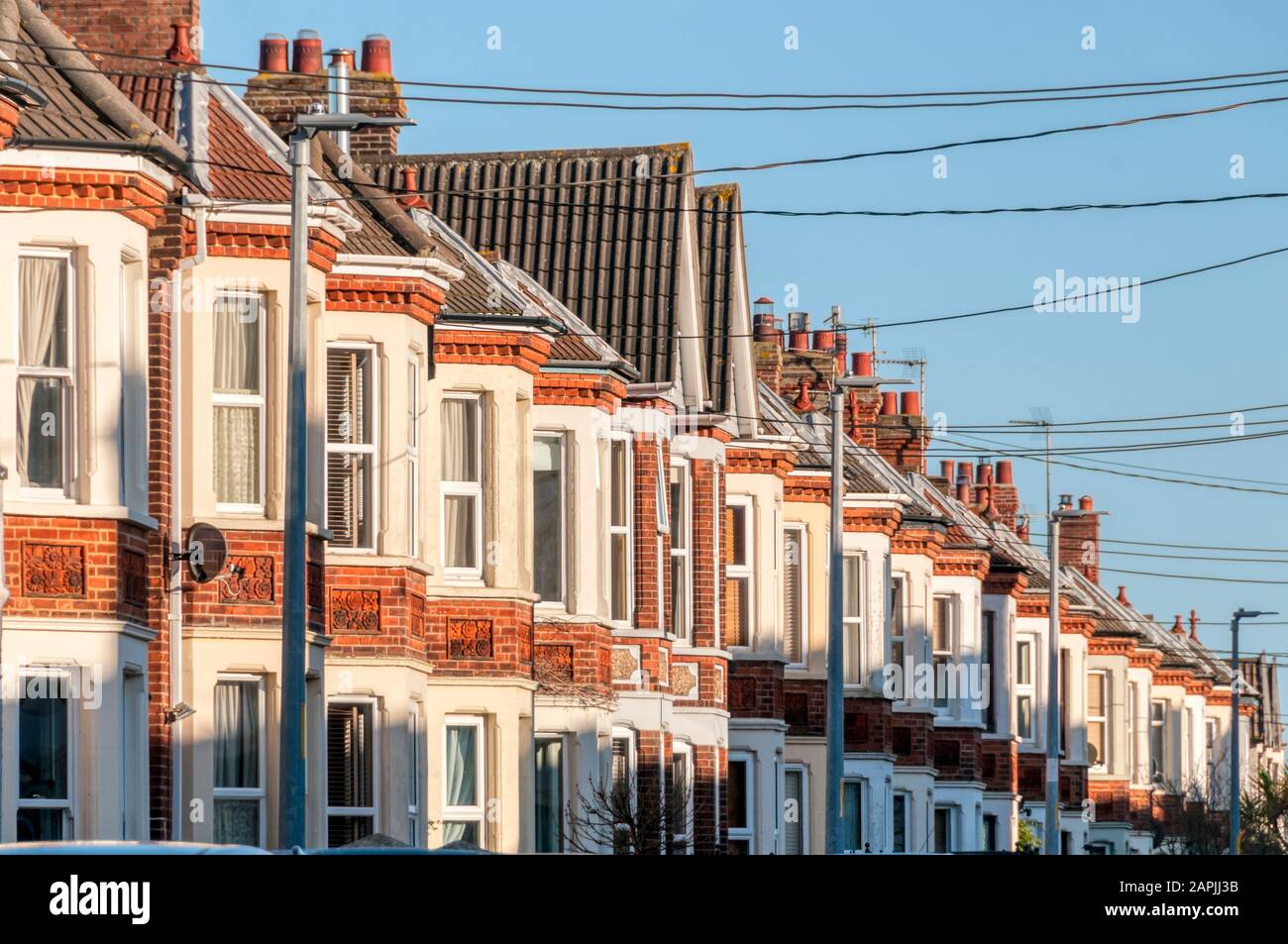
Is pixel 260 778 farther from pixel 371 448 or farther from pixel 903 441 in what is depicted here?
pixel 903 441

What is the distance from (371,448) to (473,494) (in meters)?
3.23

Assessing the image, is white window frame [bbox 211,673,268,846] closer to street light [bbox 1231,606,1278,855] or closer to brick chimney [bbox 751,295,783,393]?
brick chimney [bbox 751,295,783,393]

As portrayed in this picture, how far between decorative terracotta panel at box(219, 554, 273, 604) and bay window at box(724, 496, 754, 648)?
1806 cm

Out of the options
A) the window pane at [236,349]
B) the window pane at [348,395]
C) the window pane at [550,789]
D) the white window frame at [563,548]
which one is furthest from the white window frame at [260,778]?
the white window frame at [563,548]

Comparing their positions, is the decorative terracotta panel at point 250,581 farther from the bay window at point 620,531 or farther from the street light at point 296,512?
the bay window at point 620,531

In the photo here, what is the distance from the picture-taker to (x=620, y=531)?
3412 cm

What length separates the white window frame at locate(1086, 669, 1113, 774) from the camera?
73.4 meters

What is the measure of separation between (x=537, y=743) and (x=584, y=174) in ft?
39.1

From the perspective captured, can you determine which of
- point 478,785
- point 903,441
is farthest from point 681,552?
point 903,441

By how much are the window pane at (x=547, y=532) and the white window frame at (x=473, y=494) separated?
9.01ft

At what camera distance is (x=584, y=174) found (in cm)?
4078

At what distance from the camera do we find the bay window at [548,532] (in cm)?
3198
